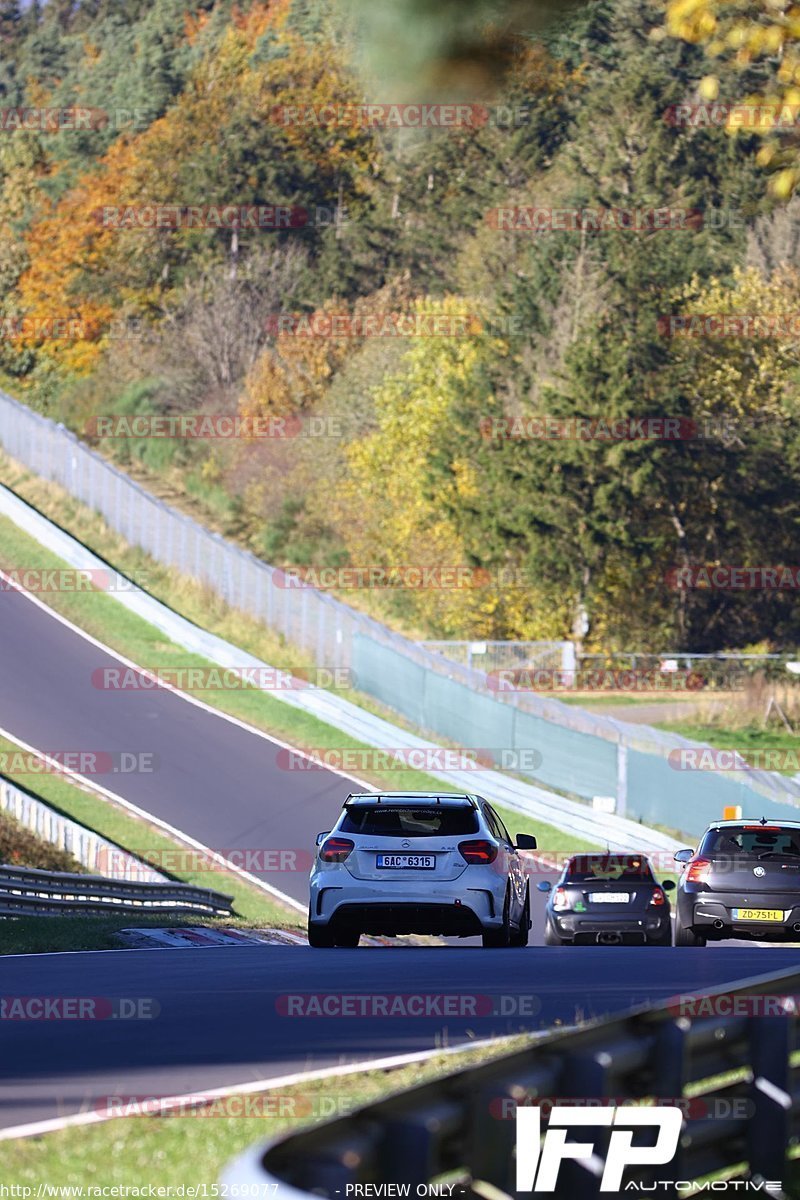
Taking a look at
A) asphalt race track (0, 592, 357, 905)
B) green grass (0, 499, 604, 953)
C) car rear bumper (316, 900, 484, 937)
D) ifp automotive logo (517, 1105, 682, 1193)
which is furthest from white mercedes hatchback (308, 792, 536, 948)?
asphalt race track (0, 592, 357, 905)

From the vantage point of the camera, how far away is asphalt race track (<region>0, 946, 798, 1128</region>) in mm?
9258

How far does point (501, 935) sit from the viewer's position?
57.4 ft

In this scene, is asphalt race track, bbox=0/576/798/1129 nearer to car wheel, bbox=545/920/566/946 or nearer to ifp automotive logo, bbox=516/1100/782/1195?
ifp automotive logo, bbox=516/1100/782/1195

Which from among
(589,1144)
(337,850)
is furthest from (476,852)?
(589,1144)

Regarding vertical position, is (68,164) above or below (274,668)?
above

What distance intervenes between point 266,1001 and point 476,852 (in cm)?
504

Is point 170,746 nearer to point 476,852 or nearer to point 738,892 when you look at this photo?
point 738,892

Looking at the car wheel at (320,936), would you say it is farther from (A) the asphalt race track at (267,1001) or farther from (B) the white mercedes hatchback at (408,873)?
(A) the asphalt race track at (267,1001)

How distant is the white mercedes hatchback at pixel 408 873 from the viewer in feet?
54.6

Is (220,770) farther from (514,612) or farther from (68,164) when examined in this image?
(68,164)

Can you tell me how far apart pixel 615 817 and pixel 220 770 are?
10.0m

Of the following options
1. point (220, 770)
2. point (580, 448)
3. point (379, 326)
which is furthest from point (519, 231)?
point (220, 770)

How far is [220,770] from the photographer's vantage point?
42.5m

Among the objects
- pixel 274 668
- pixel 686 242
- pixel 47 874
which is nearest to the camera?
pixel 47 874
